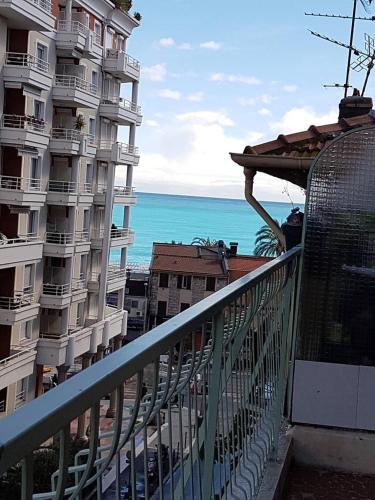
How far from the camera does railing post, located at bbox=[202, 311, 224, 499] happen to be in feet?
4.93

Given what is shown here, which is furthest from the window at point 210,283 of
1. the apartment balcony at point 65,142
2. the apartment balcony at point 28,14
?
the apartment balcony at point 28,14

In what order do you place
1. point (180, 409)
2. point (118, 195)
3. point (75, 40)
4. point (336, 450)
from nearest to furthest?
point (180, 409) → point (336, 450) → point (75, 40) → point (118, 195)

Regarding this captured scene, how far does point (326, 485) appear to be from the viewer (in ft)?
10.9

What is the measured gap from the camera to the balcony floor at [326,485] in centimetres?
317

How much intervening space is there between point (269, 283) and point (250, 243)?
389 feet

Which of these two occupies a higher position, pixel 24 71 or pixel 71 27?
pixel 71 27

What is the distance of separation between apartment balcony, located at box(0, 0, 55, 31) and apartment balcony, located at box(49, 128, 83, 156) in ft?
11.1

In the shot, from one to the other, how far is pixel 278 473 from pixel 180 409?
69.6 inches

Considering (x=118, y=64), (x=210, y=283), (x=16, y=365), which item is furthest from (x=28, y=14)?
(x=210, y=283)

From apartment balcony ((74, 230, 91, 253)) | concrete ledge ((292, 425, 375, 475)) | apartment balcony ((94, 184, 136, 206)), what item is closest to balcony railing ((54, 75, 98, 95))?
apartment balcony ((94, 184, 136, 206))

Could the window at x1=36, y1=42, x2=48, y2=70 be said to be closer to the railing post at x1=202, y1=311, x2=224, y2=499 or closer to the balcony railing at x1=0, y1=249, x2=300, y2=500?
the balcony railing at x1=0, y1=249, x2=300, y2=500

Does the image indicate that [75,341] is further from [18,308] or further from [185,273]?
[185,273]

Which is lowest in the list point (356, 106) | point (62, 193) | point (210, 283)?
point (210, 283)

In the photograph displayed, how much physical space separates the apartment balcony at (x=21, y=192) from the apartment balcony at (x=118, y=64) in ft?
18.9
